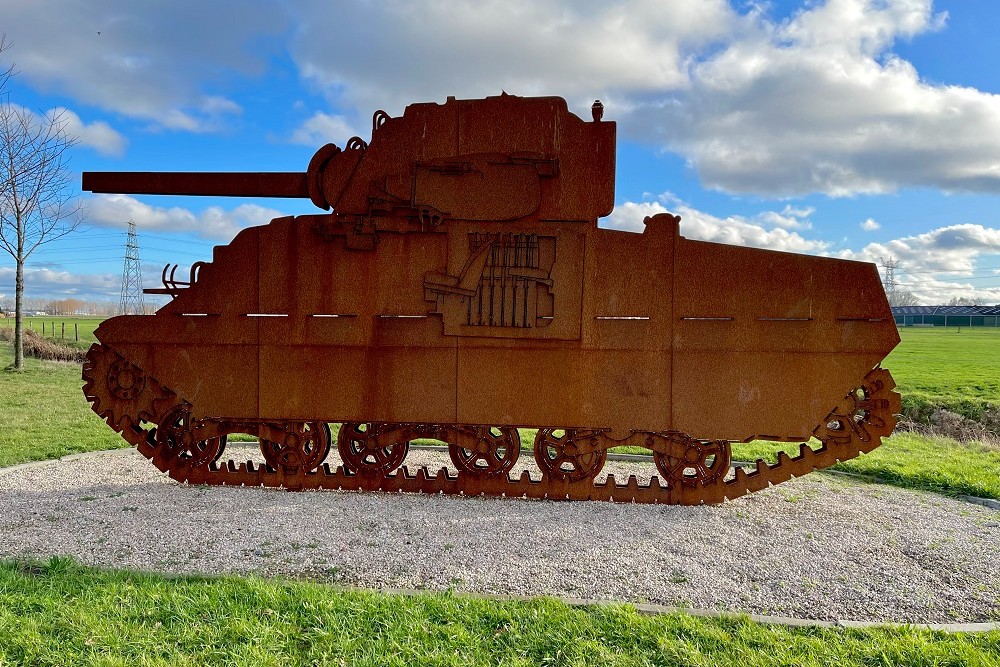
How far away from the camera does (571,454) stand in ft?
22.6

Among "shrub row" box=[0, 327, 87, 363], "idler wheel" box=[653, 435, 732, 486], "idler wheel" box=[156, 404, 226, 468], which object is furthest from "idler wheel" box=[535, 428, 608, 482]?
"shrub row" box=[0, 327, 87, 363]

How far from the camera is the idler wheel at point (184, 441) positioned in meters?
7.38

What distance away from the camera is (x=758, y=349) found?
6652 millimetres

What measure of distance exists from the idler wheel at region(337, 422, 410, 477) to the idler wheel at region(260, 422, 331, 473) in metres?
0.27

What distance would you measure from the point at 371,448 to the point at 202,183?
12.7 feet

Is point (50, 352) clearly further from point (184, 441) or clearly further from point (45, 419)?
point (184, 441)

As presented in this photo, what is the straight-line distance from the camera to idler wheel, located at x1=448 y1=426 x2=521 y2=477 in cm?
700

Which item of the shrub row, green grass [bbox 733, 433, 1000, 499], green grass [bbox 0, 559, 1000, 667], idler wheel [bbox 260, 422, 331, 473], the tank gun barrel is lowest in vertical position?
green grass [bbox 0, 559, 1000, 667]

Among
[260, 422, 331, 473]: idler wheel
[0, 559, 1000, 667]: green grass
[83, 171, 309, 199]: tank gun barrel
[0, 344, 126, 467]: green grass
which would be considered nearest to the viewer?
[0, 559, 1000, 667]: green grass

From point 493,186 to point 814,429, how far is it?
14.0 ft

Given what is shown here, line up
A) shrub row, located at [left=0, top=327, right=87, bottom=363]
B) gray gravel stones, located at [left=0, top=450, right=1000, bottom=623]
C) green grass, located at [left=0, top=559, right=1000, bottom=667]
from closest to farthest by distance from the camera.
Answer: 1. green grass, located at [left=0, top=559, right=1000, bottom=667]
2. gray gravel stones, located at [left=0, top=450, right=1000, bottom=623]
3. shrub row, located at [left=0, top=327, right=87, bottom=363]

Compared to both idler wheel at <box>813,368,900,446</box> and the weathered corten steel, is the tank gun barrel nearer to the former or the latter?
the weathered corten steel

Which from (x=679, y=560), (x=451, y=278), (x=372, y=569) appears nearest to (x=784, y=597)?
(x=679, y=560)

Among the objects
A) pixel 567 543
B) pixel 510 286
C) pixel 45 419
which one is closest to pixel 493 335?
pixel 510 286
